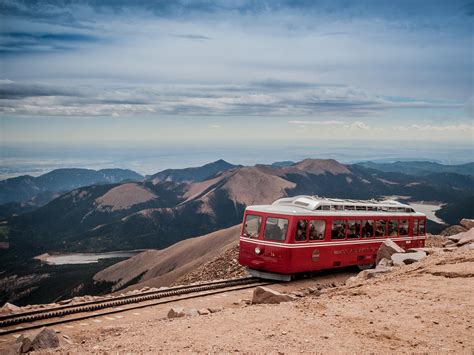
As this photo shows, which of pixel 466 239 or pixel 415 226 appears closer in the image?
pixel 466 239

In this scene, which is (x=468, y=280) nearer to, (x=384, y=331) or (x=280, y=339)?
(x=384, y=331)

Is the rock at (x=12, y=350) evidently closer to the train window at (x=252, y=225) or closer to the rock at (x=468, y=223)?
the train window at (x=252, y=225)

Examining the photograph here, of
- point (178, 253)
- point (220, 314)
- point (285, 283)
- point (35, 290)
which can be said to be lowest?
point (35, 290)

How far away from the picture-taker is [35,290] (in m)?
151

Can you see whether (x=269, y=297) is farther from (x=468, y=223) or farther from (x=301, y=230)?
(x=468, y=223)

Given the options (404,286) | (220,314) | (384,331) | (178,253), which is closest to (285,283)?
(404,286)

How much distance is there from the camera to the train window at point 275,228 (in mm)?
20984

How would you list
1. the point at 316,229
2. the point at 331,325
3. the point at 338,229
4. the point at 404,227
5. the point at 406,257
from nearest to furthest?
the point at 331,325, the point at 406,257, the point at 316,229, the point at 338,229, the point at 404,227

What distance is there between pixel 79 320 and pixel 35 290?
152 metres

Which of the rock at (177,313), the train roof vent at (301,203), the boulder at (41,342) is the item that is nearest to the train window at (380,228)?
the train roof vent at (301,203)

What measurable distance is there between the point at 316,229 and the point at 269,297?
26.0ft

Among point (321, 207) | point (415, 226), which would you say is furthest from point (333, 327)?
point (415, 226)

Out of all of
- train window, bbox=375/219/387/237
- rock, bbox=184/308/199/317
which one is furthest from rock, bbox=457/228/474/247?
rock, bbox=184/308/199/317

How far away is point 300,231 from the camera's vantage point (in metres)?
21.1
